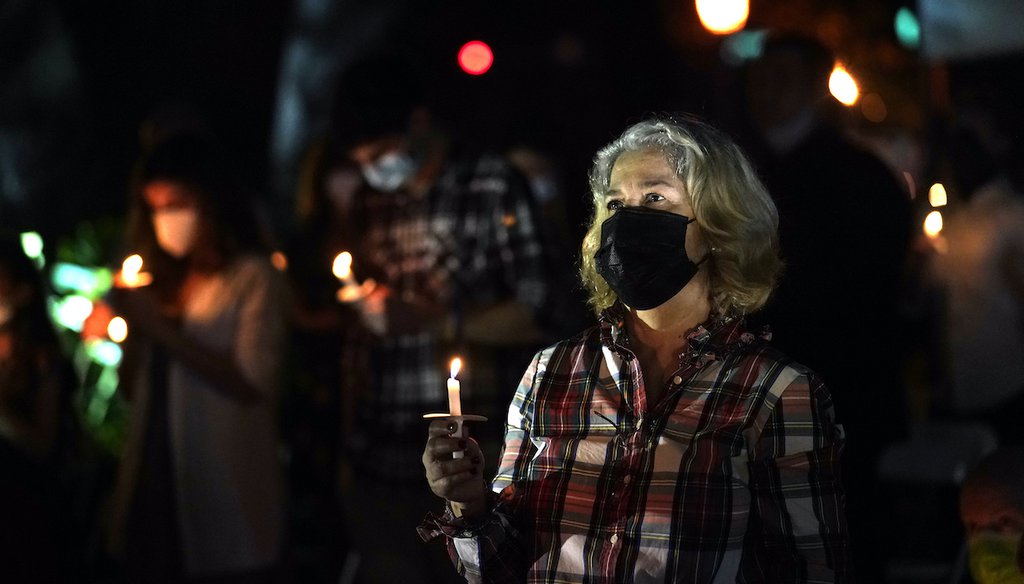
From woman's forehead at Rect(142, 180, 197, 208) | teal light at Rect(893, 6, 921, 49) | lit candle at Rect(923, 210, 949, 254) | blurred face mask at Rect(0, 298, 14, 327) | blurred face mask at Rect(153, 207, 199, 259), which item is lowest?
blurred face mask at Rect(0, 298, 14, 327)

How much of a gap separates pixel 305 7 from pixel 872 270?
15.3 feet

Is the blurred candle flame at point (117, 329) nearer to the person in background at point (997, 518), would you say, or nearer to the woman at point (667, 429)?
the woman at point (667, 429)

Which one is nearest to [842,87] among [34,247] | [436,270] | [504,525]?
[436,270]

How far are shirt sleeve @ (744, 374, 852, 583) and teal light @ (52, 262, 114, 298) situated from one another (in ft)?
15.8

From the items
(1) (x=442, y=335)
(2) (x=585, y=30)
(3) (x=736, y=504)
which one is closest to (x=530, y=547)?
(3) (x=736, y=504)

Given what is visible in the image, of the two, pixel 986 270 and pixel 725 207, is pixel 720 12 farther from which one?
pixel 725 207

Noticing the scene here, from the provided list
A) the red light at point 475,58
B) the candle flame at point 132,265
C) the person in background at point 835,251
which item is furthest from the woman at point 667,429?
the red light at point 475,58

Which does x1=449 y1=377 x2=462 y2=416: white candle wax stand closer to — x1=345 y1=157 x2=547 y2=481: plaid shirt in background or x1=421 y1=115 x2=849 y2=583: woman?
x1=421 y1=115 x2=849 y2=583: woman

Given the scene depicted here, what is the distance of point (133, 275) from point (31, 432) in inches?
46.7

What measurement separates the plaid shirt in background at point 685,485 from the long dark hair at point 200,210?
9.31ft

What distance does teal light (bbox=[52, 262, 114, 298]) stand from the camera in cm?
673

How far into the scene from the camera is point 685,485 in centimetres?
255

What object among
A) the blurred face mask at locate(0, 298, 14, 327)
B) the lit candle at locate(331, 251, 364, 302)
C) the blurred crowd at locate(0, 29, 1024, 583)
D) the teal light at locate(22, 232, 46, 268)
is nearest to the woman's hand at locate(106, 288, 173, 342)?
the blurred crowd at locate(0, 29, 1024, 583)

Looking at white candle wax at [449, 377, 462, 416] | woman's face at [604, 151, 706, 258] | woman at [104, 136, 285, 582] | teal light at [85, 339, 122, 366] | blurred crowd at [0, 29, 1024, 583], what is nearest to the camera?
white candle wax at [449, 377, 462, 416]
